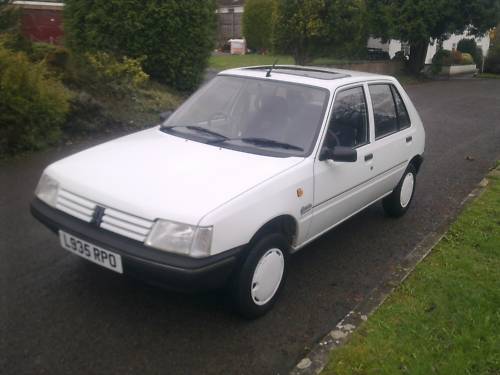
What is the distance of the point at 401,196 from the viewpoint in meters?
5.71

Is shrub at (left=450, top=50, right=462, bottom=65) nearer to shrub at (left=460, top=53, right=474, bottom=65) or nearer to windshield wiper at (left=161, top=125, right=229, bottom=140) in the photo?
shrub at (left=460, top=53, right=474, bottom=65)

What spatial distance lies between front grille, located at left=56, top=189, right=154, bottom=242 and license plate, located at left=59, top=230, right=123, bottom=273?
138 mm

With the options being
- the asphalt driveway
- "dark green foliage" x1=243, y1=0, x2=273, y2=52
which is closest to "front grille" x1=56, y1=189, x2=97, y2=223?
the asphalt driveway

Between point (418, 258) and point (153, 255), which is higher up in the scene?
point (153, 255)

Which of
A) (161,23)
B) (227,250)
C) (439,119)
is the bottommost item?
(439,119)

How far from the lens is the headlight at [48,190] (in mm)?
3510

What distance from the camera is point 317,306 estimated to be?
3877 mm

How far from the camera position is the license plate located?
3.10 m

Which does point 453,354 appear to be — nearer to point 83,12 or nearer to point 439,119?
point 83,12

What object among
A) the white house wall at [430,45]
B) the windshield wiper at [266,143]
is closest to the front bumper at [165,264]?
the windshield wiper at [266,143]

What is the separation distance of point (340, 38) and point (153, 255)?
19.3m

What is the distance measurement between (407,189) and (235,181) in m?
3.14

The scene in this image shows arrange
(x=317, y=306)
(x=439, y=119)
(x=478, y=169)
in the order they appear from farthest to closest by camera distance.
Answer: (x=439, y=119) < (x=478, y=169) < (x=317, y=306)

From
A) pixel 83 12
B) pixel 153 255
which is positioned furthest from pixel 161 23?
pixel 153 255
